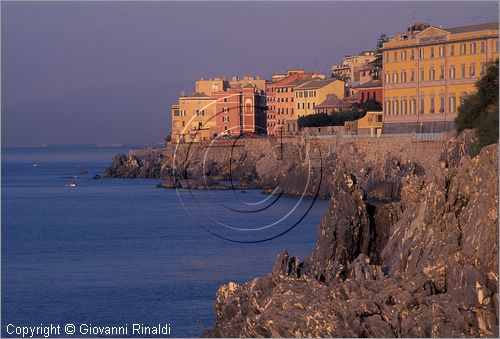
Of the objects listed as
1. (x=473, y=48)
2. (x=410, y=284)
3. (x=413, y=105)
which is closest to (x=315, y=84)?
(x=413, y=105)

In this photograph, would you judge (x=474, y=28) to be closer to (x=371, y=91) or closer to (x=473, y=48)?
(x=473, y=48)

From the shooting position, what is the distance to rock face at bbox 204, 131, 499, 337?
13.7 meters

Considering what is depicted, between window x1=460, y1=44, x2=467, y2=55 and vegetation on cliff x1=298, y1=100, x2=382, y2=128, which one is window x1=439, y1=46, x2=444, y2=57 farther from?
vegetation on cliff x1=298, y1=100, x2=382, y2=128

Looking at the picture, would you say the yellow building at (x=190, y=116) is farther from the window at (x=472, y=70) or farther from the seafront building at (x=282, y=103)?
the window at (x=472, y=70)

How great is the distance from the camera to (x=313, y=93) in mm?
63719

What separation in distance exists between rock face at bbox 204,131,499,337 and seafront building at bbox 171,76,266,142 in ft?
142

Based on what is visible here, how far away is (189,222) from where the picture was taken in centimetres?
3622

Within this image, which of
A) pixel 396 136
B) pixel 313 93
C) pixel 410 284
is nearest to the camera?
pixel 410 284

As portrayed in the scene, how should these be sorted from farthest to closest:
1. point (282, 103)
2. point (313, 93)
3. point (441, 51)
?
point (282, 103) → point (313, 93) → point (441, 51)

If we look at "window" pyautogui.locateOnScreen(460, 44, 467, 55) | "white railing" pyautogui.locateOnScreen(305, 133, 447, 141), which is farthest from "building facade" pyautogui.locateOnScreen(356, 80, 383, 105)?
"window" pyautogui.locateOnScreen(460, 44, 467, 55)

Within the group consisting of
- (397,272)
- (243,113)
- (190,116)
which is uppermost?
(190,116)

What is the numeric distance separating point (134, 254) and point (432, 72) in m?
17.9

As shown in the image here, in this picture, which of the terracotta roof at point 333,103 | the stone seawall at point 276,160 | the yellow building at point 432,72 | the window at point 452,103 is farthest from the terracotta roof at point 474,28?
the terracotta roof at point 333,103

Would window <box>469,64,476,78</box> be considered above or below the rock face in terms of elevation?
above
